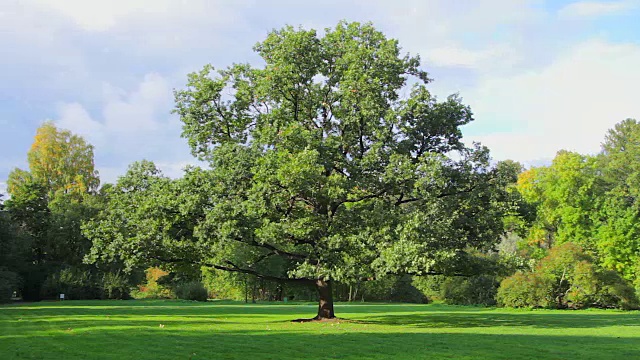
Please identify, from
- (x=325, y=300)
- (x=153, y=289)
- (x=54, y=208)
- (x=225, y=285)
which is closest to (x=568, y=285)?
(x=325, y=300)

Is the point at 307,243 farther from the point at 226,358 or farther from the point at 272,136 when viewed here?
the point at 226,358

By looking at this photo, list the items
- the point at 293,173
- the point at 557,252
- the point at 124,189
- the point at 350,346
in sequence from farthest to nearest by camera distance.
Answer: the point at 557,252 < the point at 124,189 < the point at 293,173 < the point at 350,346

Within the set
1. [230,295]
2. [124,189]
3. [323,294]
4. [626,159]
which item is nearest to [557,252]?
[626,159]

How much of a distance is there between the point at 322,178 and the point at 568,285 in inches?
1251

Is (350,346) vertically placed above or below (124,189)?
below

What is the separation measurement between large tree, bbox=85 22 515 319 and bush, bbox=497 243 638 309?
21.9m

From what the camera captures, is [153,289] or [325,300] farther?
[153,289]

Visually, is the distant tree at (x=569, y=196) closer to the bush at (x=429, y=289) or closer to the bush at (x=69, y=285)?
the bush at (x=429, y=289)

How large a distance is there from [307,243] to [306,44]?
30.9ft

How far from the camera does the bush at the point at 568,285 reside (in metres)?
45.7

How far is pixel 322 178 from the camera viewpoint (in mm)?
24656

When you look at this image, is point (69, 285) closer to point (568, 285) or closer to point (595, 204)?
point (568, 285)

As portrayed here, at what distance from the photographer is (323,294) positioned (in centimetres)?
2917

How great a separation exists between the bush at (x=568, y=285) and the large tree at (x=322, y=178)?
21.9 metres
